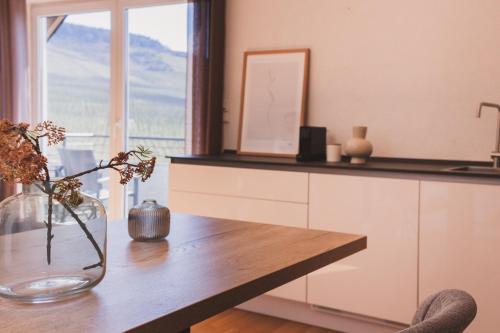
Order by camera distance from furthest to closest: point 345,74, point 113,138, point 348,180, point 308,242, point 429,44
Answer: point 113,138
point 345,74
point 429,44
point 348,180
point 308,242

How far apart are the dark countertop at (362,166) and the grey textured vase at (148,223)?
5.30 ft

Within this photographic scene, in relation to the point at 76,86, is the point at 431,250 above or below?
below

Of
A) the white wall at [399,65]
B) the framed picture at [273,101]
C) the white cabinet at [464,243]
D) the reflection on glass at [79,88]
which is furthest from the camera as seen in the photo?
the reflection on glass at [79,88]

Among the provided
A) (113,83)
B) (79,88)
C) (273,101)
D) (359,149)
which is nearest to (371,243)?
(359,149)

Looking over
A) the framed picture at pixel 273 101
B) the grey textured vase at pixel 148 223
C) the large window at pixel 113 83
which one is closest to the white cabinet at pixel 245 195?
the framed picture at pixel 273 101

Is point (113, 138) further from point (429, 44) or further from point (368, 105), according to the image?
point (429, 44)

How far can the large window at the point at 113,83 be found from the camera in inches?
180

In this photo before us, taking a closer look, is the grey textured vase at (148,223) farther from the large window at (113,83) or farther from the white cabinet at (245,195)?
the large window at (113,83)

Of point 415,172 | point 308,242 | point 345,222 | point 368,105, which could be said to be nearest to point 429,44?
point 368,105

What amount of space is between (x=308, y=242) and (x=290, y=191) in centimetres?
168

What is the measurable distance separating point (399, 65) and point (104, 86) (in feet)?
8.05

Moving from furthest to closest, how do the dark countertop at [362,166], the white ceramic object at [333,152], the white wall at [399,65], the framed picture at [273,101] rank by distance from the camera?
the framed picture at [273,101] < the white ceramic object at [333,152] < the white wall at [399,65] < the dark countertop at [362,166]

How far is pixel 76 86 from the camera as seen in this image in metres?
5.11

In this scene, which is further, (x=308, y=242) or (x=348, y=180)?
(x=348, y=180)
